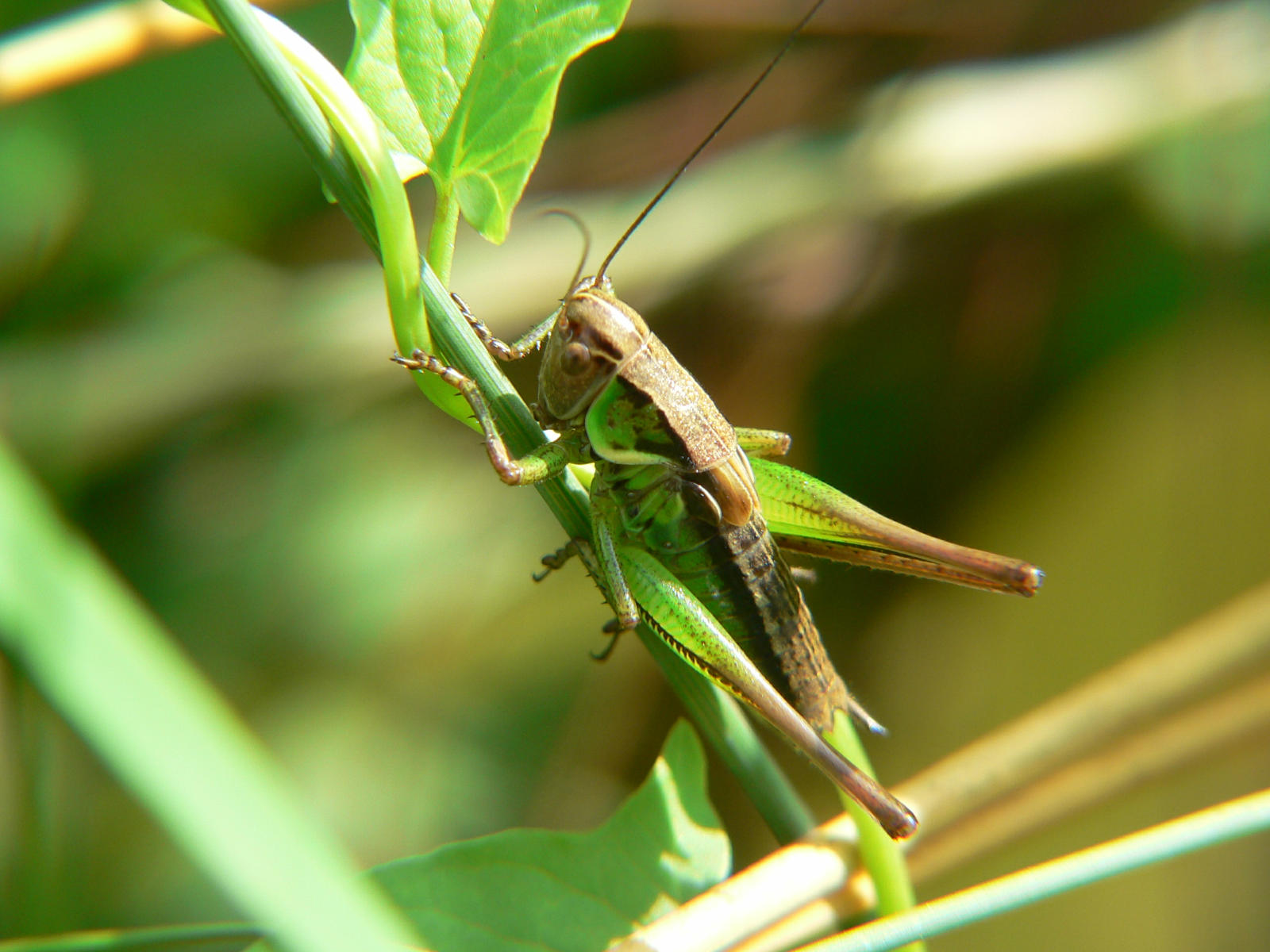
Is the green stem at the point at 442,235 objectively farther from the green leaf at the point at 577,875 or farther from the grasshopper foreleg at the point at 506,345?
the green leaf at the point at 577,875

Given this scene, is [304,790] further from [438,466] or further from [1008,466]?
[1008,466]

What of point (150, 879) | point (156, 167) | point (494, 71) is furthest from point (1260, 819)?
point (156, 167)

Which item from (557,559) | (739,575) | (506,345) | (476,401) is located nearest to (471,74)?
(476,401)

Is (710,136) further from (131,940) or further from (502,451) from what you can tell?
(131,940)

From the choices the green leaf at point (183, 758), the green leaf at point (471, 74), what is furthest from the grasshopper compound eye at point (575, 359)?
the green leaf at point (183, 758)

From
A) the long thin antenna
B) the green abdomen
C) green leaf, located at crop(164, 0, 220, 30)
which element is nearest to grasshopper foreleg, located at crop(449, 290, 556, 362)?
the long thin antenna

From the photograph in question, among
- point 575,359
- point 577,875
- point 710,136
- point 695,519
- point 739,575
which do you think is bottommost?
point 577,875
